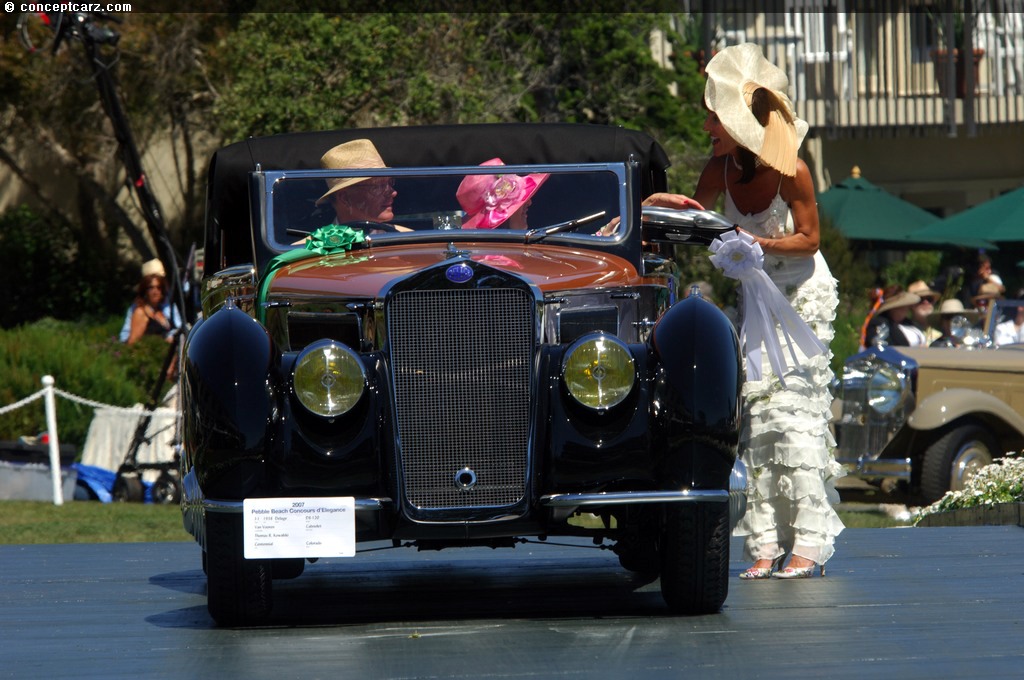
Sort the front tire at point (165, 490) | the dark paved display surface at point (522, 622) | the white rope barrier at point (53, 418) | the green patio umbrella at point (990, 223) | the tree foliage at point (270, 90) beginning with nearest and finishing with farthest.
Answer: the dark paved display surface at point (522, 622)
the white rope barrier at point (53, 418)
the front tire at point (165, 490)
the green patio umbrella at point (990, 223)
the tree foliage at point (270, 90)

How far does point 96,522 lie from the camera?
11.1m

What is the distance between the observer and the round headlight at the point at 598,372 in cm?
477

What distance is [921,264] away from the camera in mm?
21703

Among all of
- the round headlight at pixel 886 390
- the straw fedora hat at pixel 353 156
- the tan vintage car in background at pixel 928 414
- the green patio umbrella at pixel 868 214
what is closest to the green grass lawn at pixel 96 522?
the tan vintage car in background at pixel 928 414

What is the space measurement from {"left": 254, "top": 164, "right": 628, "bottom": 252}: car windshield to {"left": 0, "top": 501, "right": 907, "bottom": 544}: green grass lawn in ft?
14.5

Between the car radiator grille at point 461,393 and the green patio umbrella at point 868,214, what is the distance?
52.0ft

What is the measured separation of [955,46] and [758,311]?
64.7 ft

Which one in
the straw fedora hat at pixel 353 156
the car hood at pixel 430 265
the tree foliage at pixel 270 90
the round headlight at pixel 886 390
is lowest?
the round headlight at pixel 886 390

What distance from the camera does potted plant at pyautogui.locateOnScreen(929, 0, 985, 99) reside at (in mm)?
23766

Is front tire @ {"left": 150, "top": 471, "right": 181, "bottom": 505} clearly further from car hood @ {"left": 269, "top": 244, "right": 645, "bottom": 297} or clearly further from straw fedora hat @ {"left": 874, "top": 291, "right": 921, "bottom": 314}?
car hood @ {"left": 269, "top": 244, "right": 645, "bottom": 297}

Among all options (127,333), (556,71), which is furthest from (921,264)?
(127,333)

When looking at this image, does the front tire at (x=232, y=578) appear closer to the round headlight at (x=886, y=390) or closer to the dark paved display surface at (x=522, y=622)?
the dark paved display surface at (x=522, y=622)

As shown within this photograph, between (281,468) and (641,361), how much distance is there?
1.12 m

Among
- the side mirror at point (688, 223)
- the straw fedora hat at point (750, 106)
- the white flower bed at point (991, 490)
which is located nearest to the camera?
the side mirror at point (688, 223)
